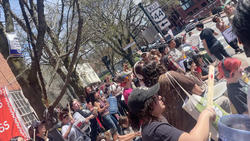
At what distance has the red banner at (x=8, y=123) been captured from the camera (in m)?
3.52

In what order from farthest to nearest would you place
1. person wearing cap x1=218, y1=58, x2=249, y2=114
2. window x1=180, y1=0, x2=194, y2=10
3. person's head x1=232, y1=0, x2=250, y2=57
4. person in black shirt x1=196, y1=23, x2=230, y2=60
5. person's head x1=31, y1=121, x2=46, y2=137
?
window x1=180, y1=0, x2=194, y2=10 < person in black shirt x1=196, y1=23, x2=230, y2=60 < person's head x1=31, y1=121, x2=46, y2=137 < person wearing cap x1=218, y1=58, x2=249, y2=114 < person's head x1=232, y1=0, x2=250, y2=57

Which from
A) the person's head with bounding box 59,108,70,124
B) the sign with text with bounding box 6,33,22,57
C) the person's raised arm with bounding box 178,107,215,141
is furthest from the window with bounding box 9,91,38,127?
the person's raised arm with bounding box 178,107,215,141

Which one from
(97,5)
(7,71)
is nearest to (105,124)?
(7,71)

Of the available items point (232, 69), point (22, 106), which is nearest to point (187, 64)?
point (232, 69)

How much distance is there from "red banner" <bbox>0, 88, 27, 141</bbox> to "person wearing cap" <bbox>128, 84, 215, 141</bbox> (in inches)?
97.2

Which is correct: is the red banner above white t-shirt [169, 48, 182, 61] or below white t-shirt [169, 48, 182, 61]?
above

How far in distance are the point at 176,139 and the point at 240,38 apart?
98cm

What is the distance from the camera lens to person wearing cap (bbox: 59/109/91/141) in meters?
4.76

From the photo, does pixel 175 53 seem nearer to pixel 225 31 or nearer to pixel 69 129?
pixel 225 31

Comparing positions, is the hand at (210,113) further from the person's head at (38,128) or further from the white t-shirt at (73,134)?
the white t-shirt at (73,134)

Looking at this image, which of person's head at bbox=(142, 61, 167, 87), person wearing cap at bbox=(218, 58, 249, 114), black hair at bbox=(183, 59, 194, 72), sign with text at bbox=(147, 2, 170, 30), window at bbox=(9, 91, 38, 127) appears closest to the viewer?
person wearing cap at bbox=(218, 58, 249, 114)

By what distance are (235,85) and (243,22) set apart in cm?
176

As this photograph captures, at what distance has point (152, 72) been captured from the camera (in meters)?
3.46

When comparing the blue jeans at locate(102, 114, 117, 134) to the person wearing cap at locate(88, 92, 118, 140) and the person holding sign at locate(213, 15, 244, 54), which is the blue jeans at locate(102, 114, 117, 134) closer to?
the person wearing cap at locate(88, 92, 118, 140)
